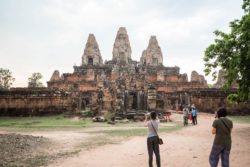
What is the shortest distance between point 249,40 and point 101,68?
30.3m

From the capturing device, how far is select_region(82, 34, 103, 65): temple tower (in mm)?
43438

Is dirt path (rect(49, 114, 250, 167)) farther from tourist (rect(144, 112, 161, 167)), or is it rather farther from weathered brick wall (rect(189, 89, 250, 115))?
weathered brick wall (rect(189, 89, 250, 115))

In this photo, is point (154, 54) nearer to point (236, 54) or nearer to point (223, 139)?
point (236, 54)

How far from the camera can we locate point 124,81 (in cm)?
1850

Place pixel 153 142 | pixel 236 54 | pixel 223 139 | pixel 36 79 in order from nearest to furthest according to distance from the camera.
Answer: pixel 223 139, pixel 153 142, pixel 236 54, pixel 36 79

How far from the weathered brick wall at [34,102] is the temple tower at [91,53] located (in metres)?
25.5

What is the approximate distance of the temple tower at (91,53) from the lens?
143 ft

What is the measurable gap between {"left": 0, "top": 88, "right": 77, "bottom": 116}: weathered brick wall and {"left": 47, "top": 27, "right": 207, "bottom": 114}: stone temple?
7.15ft

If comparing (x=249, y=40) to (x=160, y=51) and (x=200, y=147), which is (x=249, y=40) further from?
(x=160, y=51)

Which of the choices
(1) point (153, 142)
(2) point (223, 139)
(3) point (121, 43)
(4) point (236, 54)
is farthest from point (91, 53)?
(2) point (223, 139)

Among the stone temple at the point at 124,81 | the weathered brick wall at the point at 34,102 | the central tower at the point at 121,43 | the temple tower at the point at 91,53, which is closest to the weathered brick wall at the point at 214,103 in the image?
the stone temple at the point at 124,81

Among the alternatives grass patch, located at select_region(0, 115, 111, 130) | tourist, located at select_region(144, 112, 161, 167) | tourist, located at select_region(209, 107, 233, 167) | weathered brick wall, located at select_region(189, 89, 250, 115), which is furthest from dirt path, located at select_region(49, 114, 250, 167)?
weathered brick wall, located at select_region(189, 89, 250, 115)

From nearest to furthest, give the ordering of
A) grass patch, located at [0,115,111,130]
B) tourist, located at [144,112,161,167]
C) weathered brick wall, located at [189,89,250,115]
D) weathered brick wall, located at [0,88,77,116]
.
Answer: tourist, located at [144,112,161,167] < grass patch, located at [0,115,111,130] < weathered brick wall, located at [189,89,250,115] < weathered brick wall, located at [0,88,77,116]

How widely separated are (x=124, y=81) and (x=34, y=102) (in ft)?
31.3
